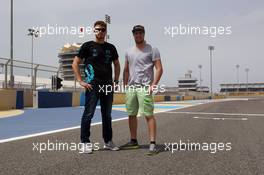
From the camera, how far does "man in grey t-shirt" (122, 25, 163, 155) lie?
4629 millimetres

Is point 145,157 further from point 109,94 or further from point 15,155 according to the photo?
point 15,155

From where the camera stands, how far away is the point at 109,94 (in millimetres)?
4762

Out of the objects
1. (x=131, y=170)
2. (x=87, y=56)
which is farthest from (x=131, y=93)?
(x=131, y=170)

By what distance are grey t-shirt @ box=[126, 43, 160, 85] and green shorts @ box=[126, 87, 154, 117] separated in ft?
0.38

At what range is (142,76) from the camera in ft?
15.4

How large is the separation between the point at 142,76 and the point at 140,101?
0.36m

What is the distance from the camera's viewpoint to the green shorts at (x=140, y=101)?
15.1 feet

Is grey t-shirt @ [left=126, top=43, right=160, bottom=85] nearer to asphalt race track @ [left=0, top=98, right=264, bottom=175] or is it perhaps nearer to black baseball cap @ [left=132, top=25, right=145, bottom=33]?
black baseball cap @ [left=132, top=25, right=145, bottom=33]

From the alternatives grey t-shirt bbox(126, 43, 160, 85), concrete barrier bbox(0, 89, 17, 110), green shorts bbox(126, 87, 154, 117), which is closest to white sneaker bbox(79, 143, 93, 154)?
green shorts bbox(126, 87, 154, 117)

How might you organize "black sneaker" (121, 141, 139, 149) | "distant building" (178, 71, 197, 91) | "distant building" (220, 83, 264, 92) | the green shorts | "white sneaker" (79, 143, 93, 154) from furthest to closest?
"distant building" (178, 71, 197, 91) → "distant building" (220, 83, 264, 92) → "black sneaker" (121, 141, 139, 149) → the green shorts → "white sneaker" (79, 143, 93, 154)

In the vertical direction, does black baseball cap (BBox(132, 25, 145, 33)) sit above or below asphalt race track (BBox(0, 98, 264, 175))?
above

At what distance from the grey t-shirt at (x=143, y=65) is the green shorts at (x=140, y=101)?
0.12 meters

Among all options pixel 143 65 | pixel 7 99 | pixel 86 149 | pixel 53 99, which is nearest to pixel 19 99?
pixel 7 99

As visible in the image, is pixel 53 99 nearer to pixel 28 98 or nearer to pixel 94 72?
pixel 28 98
